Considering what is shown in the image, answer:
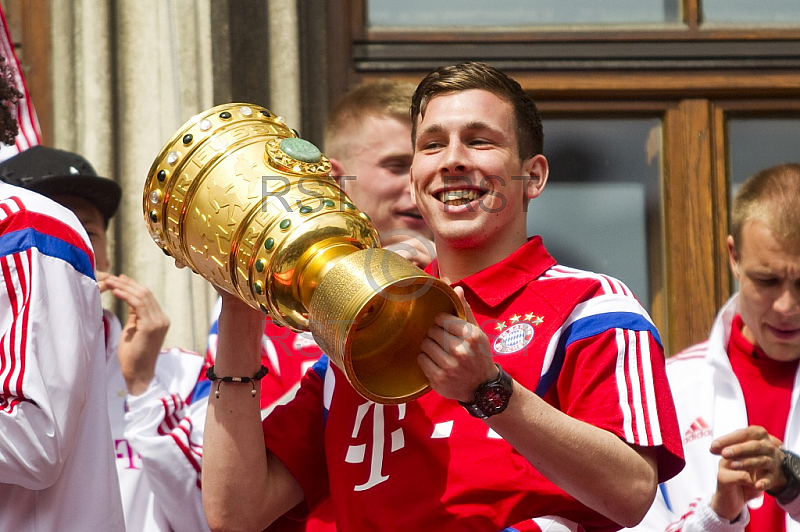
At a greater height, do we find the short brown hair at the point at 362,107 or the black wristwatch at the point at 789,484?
the short brown hair at the point at 362,107

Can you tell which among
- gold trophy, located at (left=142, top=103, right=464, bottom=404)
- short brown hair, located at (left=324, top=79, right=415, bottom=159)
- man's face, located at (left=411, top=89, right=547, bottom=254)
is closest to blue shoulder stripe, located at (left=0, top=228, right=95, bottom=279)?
Result: gold trophy, located at (left=142, top=103, right=464, bottom=404)

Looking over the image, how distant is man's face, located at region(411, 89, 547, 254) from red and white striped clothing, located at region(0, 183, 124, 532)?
747 mm

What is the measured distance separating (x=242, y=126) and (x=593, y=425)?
860mm

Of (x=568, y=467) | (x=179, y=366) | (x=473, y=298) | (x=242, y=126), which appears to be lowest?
(x=179, y=366)

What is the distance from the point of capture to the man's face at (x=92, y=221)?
12.1 ft

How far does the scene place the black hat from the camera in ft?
11.8

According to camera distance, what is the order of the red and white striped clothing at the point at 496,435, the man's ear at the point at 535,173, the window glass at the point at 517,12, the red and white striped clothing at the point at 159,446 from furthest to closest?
1. the window glass at the point at 517,12
2. the red and white striped clothing at the point at 159,446
3. the man's ear at the point at 535,173
4. the red and white striped clothing at the point at 496,435

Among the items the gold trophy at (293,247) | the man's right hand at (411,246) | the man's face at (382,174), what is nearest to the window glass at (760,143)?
the man's face at (382,174)

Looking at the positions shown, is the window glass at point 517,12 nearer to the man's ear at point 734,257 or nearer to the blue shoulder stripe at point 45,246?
the man's ear at point 734,257

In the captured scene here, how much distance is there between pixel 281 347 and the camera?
3.46 meters

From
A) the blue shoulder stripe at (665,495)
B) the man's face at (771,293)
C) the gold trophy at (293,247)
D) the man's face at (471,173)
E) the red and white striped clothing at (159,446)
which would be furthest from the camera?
the man's face at (771,293)

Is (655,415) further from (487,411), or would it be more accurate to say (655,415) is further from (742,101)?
(742,101)

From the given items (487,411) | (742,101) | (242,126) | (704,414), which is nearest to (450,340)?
(487,411)

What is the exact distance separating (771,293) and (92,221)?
6.73ft
